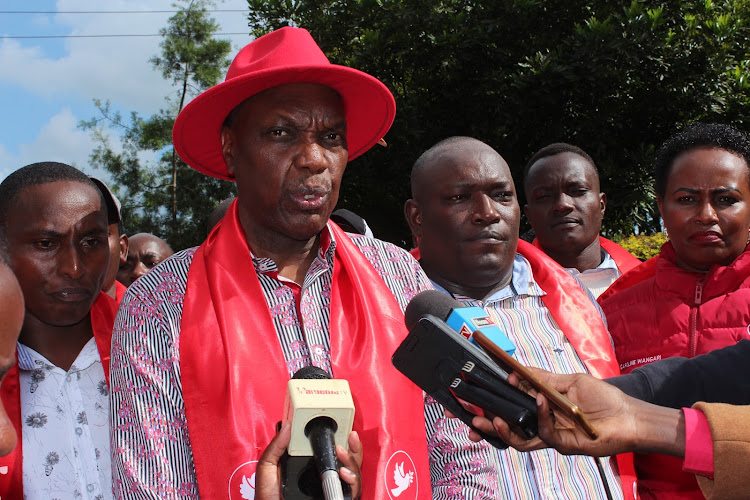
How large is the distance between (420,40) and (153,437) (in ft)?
32.5

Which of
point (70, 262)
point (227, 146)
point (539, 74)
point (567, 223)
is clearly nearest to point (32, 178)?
point (70, 262)

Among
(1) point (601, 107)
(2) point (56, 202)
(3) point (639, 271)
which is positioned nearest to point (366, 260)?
(2) point (56, 202)

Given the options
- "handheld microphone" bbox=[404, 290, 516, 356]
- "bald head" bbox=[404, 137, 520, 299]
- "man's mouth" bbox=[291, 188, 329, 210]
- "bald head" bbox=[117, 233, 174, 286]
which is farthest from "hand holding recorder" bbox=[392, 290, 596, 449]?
"bald head" bbox=[117, 233, 174, 286]

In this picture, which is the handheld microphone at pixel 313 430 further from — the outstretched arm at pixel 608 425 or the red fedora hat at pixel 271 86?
the red fedora hat at pixel 271 86

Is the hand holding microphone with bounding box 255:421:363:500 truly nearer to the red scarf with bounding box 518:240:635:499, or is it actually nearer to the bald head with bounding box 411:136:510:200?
the red scarf with bounding box 518:240:635:499

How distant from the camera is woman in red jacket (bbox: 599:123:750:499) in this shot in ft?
9.52

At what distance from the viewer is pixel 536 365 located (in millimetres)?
2928

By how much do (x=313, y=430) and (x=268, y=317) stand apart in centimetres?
86

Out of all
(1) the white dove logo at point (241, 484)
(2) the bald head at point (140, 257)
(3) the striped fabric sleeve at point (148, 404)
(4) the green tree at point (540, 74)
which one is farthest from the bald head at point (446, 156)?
(4) the green tree at point (540, 74)

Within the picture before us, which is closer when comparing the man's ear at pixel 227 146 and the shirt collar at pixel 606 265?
the man's ear at pixel 227 146

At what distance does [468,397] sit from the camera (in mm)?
1872

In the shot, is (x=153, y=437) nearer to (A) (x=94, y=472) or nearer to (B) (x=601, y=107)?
(A) (x=94, y=472)

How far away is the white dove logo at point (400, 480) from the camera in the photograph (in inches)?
88.6

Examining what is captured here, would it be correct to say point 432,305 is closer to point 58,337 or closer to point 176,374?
point 176,374
